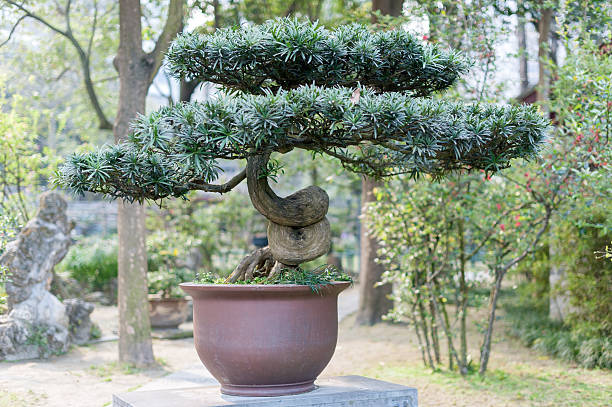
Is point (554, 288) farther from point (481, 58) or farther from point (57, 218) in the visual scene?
point (57, 218)

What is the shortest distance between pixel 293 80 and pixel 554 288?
214 inches

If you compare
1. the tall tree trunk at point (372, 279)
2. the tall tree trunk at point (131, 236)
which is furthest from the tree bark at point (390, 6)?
the tall tree trunk at point (131, 236)

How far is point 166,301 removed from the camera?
898cm

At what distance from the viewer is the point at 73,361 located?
6.99m

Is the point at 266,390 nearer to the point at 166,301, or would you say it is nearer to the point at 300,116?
the point at 300,116

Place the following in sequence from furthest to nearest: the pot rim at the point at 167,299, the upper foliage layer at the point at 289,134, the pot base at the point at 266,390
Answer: the pot rim at the point at 167,299, the pot base at the point at 266,390, the upper foliage layer at the point at 289,134

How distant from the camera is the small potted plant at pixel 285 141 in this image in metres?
2.86

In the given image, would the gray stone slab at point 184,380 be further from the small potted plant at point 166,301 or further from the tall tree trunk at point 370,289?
the tall tree trunk at point 370,289

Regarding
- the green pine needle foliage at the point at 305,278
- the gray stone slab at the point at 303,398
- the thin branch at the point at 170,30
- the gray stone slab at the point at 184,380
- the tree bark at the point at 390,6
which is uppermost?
the tree bark at the point at 390,6

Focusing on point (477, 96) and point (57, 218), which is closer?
point (477, 96)

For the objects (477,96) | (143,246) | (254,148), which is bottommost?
(143,246)

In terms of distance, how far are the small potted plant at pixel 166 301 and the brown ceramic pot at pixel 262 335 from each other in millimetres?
5884

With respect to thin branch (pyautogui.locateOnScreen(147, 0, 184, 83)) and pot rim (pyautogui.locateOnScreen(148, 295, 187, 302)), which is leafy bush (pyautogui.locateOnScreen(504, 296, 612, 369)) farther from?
thin branch (pyautogui.locateOnScreen(147, 0, 184, 83))

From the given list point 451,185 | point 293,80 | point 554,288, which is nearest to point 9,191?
point 451,185
